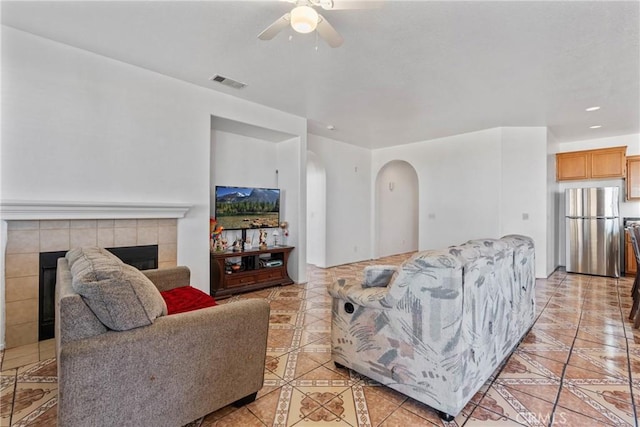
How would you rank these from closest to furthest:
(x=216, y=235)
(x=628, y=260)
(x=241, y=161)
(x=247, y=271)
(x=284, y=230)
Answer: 1. (x=216, y=235)
2. (x=247, y=271)
3. (x=241, y=161)
4. (x=284, y=230)
5. (x=628, y=260)

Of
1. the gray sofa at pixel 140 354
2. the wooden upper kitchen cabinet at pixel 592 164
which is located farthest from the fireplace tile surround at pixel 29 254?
the wooden upper kitchen cabinet at pixel 592 164

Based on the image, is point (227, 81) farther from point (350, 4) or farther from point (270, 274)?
point (270, 274)

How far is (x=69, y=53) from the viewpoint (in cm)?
269

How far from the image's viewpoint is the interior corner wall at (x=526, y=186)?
494 cm

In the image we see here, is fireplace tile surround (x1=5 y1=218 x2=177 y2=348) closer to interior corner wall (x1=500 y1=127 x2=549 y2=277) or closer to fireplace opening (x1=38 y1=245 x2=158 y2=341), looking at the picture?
fireplace opening (x1=38 y1=245 x2=158 y2=341)

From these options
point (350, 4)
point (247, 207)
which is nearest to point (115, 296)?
point (350, 4)

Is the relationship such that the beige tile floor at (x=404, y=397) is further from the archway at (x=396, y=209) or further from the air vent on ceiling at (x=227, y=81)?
the archway at (x=396, y=209)

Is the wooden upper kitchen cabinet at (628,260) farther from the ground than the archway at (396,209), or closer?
closer

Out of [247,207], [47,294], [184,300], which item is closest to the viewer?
[184,300]

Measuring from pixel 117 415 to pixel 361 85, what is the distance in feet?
11.3

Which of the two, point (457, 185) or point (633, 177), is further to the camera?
point (457, 185)

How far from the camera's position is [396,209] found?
7887mm

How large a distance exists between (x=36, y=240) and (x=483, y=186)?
19.8ft

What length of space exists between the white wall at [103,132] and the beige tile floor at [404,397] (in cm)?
140
